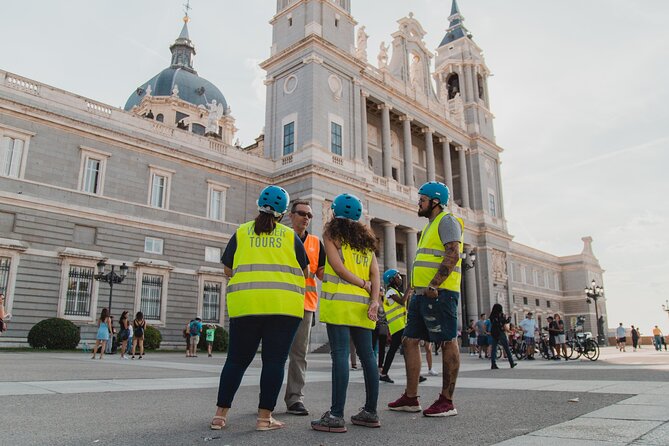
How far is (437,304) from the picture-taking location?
4.84 metres

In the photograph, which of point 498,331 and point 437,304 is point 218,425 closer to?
point 437,304

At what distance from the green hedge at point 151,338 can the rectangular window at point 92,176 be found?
6.57 m

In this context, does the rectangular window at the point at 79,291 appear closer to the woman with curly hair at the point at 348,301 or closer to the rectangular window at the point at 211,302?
the rectangular window at the point at 211,302

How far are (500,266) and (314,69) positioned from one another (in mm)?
23612

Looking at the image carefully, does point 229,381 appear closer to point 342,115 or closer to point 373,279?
point 373,279

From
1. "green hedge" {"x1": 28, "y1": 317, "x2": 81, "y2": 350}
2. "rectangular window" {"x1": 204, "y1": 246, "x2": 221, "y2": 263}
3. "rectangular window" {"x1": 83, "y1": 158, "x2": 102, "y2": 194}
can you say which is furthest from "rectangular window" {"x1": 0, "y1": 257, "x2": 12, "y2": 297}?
"rectangular window" {"x1": 204, "y1": 246, "x2": 221, "y2": 263}

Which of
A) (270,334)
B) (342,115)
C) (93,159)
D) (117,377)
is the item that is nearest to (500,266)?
(342,115)

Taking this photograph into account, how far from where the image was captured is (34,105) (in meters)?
20.8

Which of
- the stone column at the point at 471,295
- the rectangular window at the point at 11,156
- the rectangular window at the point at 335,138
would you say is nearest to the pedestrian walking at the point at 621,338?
the stone column at the point at 471,295

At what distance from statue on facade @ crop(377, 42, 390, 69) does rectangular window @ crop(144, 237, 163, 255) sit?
2019 centimetres

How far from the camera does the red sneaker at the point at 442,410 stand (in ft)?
14.9

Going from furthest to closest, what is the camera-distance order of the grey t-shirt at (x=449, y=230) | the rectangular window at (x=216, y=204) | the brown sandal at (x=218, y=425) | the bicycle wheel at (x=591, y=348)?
the rectangular window at (x=216, y=204) → the bicycle wheel at (x=591, y=348) → the grey t-shirt at (x=449, y=230) → the brown sandal at (x=218, y=425)

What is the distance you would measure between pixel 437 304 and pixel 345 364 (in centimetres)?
118

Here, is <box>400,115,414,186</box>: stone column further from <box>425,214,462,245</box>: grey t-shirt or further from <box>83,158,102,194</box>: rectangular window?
<box>425,214,462,245</box>: grey t-shirt
